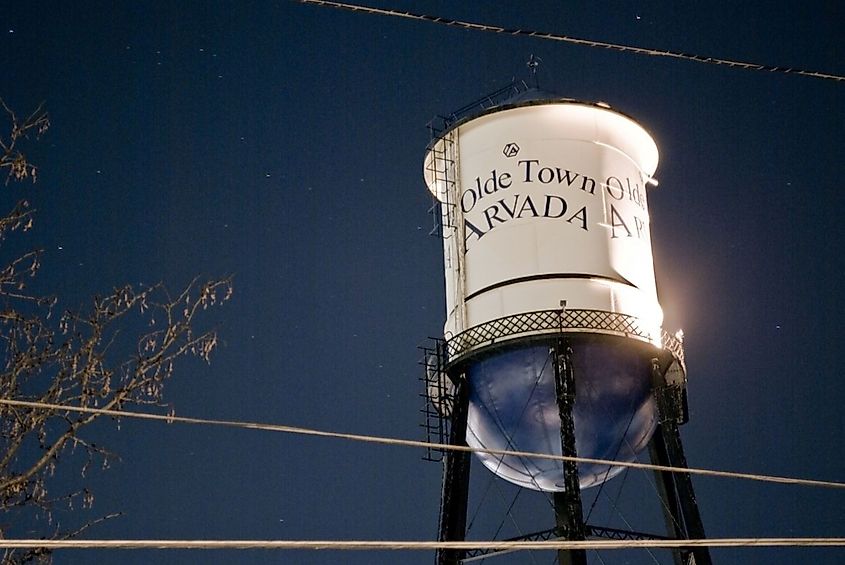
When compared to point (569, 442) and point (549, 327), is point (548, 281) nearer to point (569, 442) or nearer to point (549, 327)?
point (549, 327)

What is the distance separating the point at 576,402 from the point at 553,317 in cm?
157

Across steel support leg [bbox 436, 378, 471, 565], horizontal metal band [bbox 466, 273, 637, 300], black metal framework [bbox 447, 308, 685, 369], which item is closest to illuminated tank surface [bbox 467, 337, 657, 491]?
black metal framework [bbox 447, 308, 685, 369]

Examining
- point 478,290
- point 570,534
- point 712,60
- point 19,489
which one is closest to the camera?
point 19,489

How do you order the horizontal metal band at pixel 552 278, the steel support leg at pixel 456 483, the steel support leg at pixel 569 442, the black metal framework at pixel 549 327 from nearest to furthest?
the steel support leg at pixel 569 442 < the steel support leg at pixel 456 483 < the black metal framework at pixel 549 327 < the horizontal metal band at pixel 552 278

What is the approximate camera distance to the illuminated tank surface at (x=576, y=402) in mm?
18172

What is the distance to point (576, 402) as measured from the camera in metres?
18.1

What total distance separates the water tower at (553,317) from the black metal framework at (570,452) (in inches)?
1.1

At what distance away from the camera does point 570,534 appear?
1630cm

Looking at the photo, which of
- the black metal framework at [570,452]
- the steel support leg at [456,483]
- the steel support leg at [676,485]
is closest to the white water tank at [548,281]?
the black metal framework at [570,452]

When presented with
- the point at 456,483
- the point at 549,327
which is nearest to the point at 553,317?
the point at 549,327

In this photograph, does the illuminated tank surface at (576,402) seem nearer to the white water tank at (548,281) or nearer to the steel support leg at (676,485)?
the white water tank at (548,281)

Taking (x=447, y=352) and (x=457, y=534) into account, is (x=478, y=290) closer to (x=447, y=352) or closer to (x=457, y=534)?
(x=447, y=352)

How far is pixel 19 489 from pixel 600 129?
13.7 metres

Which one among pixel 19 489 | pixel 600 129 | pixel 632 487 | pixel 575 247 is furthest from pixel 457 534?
pixel 632 487
